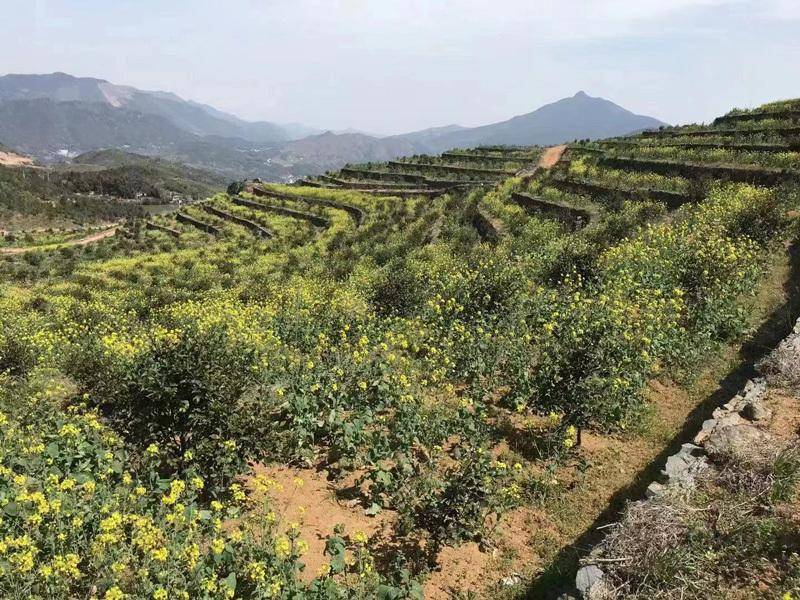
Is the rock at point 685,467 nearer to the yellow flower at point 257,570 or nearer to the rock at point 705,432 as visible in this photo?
the rock at point 705,432

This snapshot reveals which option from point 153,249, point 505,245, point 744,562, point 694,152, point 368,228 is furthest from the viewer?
point 153,249

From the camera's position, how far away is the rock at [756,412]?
23.5ft

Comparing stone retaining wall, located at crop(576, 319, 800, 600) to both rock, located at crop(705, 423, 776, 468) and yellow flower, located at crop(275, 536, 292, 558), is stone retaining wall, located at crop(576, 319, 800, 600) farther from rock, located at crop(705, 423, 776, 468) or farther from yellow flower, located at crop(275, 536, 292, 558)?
yellow flower, located at crop(275, 536, 292, 558)

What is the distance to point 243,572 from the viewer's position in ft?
16.0

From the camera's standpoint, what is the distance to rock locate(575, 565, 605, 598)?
4.64 metres

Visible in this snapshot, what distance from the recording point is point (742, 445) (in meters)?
6.25

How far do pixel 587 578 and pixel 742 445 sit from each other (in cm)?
307

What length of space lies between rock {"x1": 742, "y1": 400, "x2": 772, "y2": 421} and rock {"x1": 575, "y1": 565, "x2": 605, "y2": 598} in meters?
4.10

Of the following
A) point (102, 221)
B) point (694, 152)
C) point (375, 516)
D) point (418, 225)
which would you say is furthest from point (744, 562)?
point (102, 221)

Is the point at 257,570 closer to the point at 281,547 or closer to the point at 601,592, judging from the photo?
the point at 281,547

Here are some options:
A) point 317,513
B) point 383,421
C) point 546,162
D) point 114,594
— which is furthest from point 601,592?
point 546,162

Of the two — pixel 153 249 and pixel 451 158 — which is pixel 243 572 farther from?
pixel 451 158

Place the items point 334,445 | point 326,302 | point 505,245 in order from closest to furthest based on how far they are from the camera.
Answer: point 334,445
point 326,302
point 505,245

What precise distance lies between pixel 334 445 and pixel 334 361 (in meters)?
1.97
